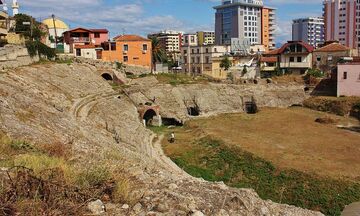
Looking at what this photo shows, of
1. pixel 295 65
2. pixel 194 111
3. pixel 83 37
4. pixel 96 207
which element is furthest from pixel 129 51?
pixel 96 207

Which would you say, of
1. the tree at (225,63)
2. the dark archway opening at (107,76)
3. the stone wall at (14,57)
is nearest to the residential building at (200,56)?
the tree at (225,63)

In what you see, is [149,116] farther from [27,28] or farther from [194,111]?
[27,28]

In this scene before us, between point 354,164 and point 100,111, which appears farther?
point 100,111

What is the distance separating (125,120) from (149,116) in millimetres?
10467

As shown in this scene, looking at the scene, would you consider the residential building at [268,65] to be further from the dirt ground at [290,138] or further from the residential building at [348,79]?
the dirt ground at [290,138]

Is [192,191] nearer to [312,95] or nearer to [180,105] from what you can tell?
[180,105]

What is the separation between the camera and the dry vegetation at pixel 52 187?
757cm

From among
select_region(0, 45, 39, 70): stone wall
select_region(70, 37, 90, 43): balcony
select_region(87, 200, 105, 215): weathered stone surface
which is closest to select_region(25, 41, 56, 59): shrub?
select_region(0, 45, 39, 70): stone wall

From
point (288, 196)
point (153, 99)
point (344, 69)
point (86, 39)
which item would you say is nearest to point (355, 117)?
point (344, 69)

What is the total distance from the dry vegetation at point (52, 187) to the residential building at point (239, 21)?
169 meters

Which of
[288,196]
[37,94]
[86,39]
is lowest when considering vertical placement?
[288,196]

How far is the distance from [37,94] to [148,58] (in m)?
40.6

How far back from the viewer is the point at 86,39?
6912cm

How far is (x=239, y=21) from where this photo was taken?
180 metres
